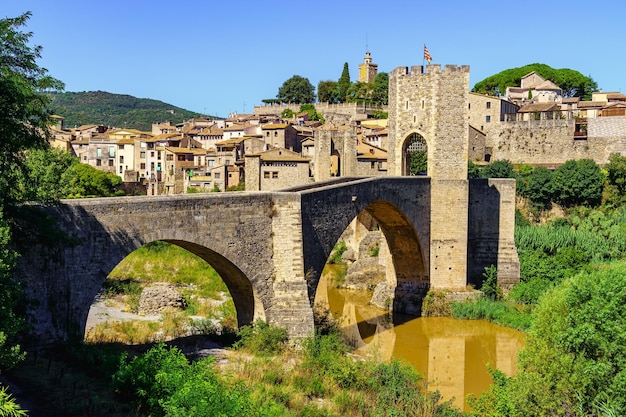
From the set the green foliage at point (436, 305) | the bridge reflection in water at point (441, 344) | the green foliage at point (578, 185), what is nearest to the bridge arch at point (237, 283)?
the bridge reflection in water at point (441, 344)

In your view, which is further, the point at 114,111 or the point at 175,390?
the point at 114,111

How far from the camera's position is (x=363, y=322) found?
24062 mm

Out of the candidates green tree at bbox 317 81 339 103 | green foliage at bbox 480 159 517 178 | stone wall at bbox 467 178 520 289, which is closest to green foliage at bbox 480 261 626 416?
stone wall at bbox 467 178 520 289

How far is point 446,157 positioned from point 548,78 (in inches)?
2009

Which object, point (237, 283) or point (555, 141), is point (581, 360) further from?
point (555, 141)

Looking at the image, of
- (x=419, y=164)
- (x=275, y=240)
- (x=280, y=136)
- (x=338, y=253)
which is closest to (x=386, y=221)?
(x=275, y=240)

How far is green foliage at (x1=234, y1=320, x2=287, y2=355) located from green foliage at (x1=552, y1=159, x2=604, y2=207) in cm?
2351

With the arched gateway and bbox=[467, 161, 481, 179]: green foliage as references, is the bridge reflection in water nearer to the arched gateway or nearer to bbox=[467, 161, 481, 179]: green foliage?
the arched gateway

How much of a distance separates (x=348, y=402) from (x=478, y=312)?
1149 centimetres

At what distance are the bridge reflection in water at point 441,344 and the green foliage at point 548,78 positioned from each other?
5107 cm

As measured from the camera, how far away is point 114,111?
128 m

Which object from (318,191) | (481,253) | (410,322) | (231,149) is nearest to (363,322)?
(410,322)

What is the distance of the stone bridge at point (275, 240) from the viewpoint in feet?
41.2

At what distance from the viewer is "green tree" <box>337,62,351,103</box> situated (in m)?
85.8
